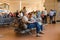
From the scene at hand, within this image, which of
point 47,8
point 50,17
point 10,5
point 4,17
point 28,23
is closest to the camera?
point 28,23

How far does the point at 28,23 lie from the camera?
10.1 metres

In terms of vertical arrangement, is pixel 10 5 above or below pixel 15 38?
above

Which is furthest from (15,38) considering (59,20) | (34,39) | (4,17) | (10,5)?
(10,5)

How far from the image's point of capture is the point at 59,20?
62.6 ft

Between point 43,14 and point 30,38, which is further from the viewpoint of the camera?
point 43,14

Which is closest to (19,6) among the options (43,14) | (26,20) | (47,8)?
(47,8)

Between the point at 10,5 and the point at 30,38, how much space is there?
46.7ft

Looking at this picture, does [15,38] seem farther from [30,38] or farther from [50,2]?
[50,2]

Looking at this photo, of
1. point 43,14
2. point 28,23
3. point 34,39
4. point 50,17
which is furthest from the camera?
point 50,17

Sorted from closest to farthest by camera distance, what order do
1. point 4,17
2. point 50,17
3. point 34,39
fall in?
1. point 34,39
2. point 4,17
3. point 50,17

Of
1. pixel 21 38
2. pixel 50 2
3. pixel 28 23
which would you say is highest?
pixel 50 2

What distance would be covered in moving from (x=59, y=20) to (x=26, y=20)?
9.46m

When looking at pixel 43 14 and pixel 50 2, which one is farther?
pixel 50 2

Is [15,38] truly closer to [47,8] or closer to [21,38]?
[21,38]
